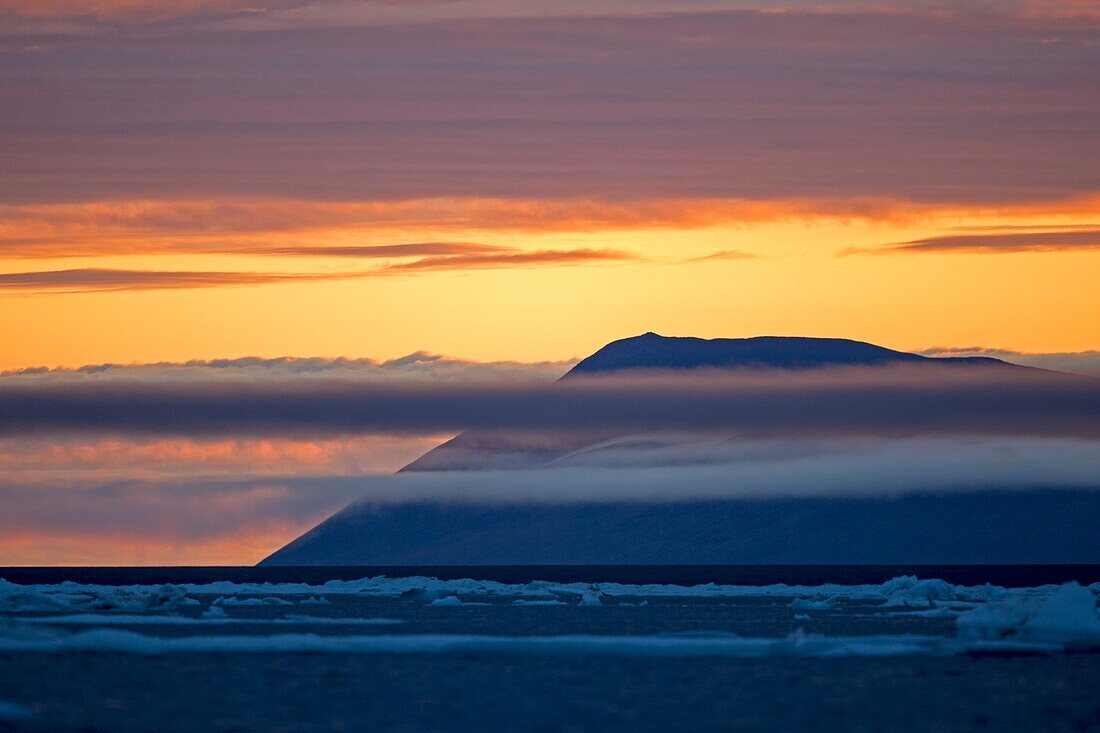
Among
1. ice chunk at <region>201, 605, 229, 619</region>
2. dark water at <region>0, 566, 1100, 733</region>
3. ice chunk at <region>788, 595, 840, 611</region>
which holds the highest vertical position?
ice chunk at <region>201, 605, 229, 619</region>

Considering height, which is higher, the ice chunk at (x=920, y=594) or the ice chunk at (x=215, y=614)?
the ice chunk at (x=215, y=614)

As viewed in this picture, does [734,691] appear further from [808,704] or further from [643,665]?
[643,665]

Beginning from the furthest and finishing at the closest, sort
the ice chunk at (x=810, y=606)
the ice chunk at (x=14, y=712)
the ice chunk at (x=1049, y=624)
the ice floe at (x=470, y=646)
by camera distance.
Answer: the ice chunk at (x=810, y=606) < the ice chunk at (x=1049, y=624) < the ice floe at (x=470, y=646) < the ice chunk at (x=14, y=712)

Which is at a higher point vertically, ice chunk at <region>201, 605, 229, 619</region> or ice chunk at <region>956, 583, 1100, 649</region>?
ice chunk at <region>201, 605, 229, 619</region>

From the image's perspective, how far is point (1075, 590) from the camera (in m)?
46.0

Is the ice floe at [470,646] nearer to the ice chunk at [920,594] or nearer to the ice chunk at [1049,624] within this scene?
the ice chunk at [1049,624]

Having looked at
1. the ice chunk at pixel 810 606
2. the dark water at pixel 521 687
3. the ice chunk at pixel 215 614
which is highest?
the ice chunk at pixel 215 614

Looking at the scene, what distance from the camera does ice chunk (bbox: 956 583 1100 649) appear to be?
4538cm

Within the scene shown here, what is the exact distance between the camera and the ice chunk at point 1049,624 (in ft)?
149

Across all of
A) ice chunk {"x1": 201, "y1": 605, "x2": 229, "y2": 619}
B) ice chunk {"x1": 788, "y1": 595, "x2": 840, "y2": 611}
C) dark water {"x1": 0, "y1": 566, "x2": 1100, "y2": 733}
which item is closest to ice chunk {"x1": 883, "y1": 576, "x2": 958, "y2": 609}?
ice chunk {"x1": 788, "y1": 595, "x2": 840, "y2": 611}

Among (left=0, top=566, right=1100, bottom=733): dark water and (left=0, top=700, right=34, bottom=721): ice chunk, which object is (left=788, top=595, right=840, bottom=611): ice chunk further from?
(left=0, top=700, right=34, bottom=721): ice chunk

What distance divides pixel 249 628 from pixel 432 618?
9499 millimetres

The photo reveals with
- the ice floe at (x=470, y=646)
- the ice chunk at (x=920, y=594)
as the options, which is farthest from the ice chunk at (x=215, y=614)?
the ice chunk at (x=920, y=594)

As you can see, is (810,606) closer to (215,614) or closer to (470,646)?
(215,614)
